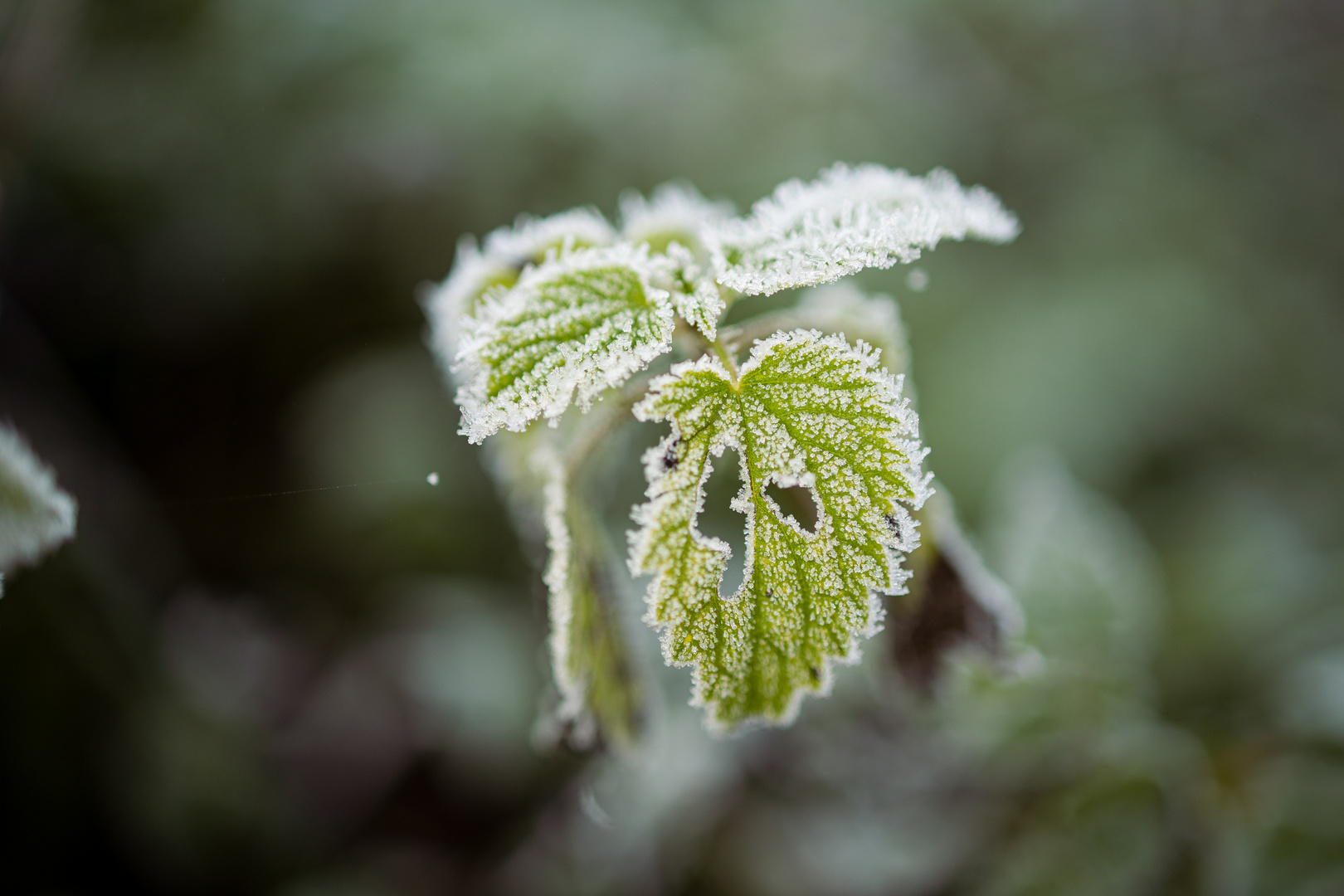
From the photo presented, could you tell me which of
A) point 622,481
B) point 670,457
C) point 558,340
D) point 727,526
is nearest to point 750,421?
point 670,457

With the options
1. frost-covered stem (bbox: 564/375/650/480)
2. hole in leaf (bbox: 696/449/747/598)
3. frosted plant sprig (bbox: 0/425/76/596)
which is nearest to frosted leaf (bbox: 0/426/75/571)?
frosted plant sprig (bbox: 0/425/76/596)

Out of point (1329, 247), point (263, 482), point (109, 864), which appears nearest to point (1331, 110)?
point (1329, 247)

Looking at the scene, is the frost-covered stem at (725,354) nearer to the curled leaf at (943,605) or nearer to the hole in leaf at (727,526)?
the curled leaf at (943,605)

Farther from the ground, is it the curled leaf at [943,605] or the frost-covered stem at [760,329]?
the frost-covered stem at [760,329]

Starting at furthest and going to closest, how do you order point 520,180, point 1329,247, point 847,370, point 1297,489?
point 1329,247
point 520,180
point 1297,489
point 847,370

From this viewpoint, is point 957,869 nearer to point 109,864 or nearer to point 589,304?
point 589,304

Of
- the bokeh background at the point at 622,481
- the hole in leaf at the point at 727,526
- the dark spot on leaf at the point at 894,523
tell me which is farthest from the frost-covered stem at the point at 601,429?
the hole in leaf at the point at 727,526

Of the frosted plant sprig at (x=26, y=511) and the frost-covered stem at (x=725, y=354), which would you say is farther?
the frosted plant sprig at (x=26, y=511)
